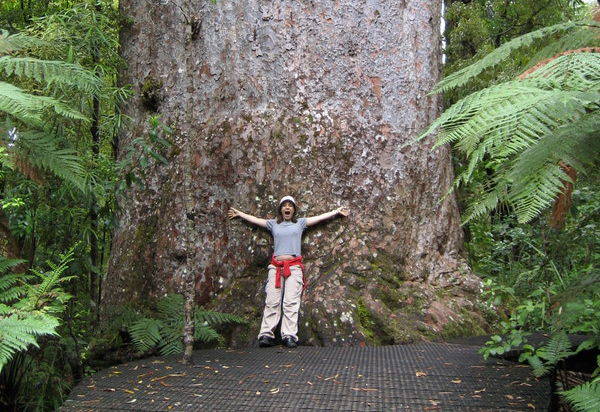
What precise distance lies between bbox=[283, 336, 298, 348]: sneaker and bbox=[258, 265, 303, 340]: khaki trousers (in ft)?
0.08

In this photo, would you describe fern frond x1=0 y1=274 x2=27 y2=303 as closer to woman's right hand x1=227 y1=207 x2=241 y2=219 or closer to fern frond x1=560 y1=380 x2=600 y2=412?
woman's right hand x1=227 y1=207 x2=241 y2=219

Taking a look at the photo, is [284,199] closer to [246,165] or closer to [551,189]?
[246,165]

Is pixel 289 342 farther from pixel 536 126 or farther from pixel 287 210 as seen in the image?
pixel 536 126

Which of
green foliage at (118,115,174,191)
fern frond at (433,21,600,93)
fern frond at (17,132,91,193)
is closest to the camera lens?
fern frond at (433,21,600,93)

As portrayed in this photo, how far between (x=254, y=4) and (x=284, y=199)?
1931mm

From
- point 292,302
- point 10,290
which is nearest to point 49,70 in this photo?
point 10,290

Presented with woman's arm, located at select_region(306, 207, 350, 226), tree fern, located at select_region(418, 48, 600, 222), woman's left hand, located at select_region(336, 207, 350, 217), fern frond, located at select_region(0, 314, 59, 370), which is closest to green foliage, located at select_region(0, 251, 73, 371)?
fern frond, located at select_region(0, 314, 59, 370)

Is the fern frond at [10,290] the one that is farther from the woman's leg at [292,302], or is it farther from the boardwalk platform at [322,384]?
the woman's leg at [292,302]

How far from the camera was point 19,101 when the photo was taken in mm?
2588

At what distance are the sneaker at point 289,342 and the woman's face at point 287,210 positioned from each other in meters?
1.02

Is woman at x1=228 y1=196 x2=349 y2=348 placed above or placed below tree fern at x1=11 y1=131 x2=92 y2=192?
below

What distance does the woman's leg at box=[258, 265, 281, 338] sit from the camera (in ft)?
16.1

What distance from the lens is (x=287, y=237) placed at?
201 inches

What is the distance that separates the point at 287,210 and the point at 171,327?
1375 millimetres
